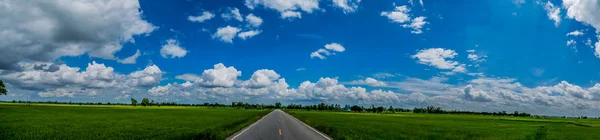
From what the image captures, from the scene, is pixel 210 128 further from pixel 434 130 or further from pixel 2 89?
pixel 2 89

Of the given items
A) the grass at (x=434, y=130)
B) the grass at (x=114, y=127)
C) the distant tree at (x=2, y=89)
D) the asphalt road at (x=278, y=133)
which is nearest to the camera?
the asphalt road at (x=278, y=133)

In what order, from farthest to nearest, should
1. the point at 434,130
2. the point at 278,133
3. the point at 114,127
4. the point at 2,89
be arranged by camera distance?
1. the point at 2,89
2. the point at 434,130
3. the point at 114,127
4. the point at 278,133

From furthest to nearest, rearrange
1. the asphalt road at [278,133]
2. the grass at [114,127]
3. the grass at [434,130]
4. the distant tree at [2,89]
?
the distant tree at [2,89], the grass at [434,130], the grass at [114,127], the asphalt road at [278,133]

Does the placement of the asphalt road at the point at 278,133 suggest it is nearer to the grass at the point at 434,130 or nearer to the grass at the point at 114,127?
the grass at the point at 114,127

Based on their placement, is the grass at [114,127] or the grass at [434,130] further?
the grass at [434,130]

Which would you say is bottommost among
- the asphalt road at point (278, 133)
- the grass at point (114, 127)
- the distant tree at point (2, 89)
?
the grass at point (114, 127)

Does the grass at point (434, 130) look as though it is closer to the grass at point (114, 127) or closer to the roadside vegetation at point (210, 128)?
the roadside vegetation at point (210, 128)

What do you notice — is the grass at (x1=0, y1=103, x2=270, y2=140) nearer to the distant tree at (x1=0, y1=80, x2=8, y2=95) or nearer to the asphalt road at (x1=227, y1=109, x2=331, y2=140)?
the asphalt road at (x1=227, y1=109, x2=331, y2=140)

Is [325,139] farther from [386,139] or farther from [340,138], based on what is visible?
[386,139]

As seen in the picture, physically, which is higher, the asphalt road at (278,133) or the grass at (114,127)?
the asphalt road at (278,133)

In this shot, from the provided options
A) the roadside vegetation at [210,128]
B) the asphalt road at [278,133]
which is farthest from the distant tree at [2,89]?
the asphalt road at [278,133]

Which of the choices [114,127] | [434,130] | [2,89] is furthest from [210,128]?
[2,89]

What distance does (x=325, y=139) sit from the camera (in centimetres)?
2123

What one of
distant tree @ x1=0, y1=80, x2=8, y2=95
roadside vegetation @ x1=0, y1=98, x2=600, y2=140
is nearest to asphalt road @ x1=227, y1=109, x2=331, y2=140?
roadside vegetation @ x1=0, y1=98, x2=600, y2=140
